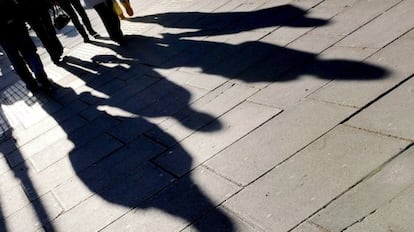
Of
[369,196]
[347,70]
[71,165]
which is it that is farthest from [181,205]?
[347,70]

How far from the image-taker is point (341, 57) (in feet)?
13.8

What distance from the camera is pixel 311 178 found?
285cm

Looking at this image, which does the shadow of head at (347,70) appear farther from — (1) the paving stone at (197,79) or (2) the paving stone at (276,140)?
(1) the paving stone at (197,79)

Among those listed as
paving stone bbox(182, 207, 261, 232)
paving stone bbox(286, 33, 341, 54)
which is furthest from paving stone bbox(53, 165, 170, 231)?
paving stone bbox(286, 33, 341, 54)

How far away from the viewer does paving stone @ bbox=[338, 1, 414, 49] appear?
4.11m

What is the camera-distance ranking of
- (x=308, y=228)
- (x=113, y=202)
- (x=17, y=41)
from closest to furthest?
(x=308, y=228), (x=113, y=202), (x=17, y=41)

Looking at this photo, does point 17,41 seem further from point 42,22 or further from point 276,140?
point 276,140

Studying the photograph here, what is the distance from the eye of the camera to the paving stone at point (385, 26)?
411 centimetres

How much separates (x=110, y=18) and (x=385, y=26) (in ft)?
16.8

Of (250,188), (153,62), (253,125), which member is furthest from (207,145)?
(153,62)

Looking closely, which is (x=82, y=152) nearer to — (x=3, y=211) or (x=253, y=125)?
(x=3, y=211)

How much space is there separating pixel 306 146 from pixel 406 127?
70 cm

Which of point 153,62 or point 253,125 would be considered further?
point 153,62

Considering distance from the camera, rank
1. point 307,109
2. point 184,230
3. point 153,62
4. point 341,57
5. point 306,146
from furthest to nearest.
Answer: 1. point 153,62
2. point 341,57
3. point 307,109
4. point 306,146
5. point 184,230
